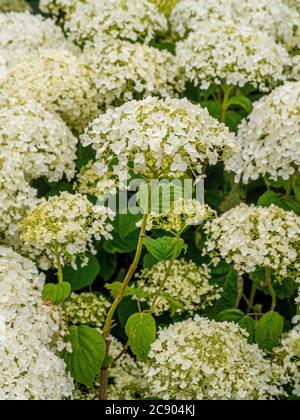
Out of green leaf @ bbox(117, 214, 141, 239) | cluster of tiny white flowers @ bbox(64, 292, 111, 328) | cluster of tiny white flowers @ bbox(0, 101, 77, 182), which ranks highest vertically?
cluster of tiny white flowers @ bbox(0, 101, 77, 182)

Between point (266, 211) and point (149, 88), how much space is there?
681mm

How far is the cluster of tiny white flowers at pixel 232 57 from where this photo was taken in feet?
8.95

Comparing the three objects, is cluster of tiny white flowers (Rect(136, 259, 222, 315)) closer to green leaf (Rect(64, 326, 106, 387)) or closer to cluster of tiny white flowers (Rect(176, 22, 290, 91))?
green leaf (Rect(64, 326, 106, 387))

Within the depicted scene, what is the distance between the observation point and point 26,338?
83.1 inches

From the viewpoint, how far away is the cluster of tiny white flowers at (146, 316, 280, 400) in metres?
2.14

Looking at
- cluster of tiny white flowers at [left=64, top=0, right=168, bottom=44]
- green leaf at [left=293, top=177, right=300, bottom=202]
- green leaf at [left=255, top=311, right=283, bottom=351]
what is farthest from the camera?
cluster of tiny white flowers at [left=64, top=0, right=168, bottom=44]

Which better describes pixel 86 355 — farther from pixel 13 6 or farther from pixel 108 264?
pixel 13 6

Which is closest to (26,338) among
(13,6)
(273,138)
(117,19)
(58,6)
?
(273,138)

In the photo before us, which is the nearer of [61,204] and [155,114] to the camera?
[155,114]

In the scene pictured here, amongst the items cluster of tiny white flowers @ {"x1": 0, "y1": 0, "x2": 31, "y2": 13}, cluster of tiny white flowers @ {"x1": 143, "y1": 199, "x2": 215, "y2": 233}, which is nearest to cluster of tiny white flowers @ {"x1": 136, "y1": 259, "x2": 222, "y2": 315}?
cluster of tiny white flowers @ {"x1": 143, "y1": 199, "x2": 215, "y2": 233}

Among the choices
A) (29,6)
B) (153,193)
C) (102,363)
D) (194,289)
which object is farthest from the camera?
(29,6)

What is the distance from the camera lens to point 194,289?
101 inches
